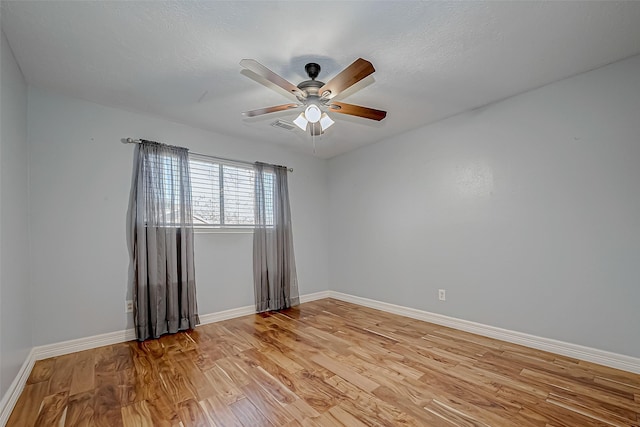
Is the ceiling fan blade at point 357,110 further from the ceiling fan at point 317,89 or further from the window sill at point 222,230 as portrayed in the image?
the window sill at point 222,230

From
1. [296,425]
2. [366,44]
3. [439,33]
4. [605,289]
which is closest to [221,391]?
[296,425]

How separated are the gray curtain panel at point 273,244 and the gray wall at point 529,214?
1.34 m

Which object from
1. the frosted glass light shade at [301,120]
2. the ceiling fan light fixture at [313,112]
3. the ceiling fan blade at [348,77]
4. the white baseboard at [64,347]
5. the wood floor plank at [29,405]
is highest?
the ceiling fan blade at [348,77]

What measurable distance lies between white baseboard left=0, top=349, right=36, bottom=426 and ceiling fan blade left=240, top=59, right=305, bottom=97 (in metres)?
2.52

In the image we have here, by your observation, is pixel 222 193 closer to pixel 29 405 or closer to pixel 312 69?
pixel 312 69

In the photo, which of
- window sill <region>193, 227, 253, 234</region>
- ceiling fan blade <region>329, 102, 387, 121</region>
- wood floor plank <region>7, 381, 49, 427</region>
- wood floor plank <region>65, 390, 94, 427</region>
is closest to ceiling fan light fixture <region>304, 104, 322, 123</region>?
ceiling fan blade <region>329, 102, 387, 121</region>

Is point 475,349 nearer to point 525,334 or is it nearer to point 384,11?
point 525,334

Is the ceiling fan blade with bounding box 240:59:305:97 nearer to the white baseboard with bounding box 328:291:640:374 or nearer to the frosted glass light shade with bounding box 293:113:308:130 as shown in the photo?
the frosted glass light shade with bounding box 293:113:308:130

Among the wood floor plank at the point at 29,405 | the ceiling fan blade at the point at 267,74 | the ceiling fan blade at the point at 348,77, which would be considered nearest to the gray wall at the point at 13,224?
the wood floor plank at the point at 29,405

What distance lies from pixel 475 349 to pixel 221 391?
2.22 metres

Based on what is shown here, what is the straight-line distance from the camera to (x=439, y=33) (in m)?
1.88

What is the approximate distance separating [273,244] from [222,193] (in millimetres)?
1009

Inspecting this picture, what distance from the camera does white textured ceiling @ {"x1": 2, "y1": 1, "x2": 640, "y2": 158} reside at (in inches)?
66.0

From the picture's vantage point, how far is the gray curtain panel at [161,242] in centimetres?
290
